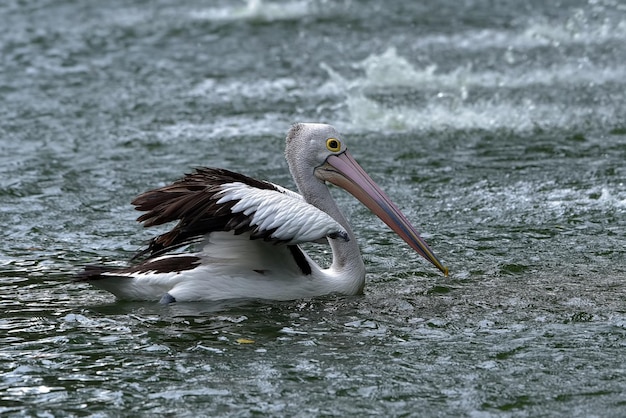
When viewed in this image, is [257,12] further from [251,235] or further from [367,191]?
[251,235]

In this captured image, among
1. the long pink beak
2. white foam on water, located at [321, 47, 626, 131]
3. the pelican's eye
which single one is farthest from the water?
the pelican's eye

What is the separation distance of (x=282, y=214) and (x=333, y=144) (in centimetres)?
73

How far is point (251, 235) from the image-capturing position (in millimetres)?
5660

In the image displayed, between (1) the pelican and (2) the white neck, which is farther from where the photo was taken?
(2) the white neck

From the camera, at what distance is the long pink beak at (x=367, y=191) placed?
615 centimetres

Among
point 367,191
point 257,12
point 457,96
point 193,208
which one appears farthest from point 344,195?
point 257,12

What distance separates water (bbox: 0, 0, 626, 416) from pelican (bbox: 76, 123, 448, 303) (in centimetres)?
12

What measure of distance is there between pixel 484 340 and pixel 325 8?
11.6m

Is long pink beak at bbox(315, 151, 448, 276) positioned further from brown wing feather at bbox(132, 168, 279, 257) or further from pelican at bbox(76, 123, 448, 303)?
brown wing feather at bbox(132, 168, 279, 257)

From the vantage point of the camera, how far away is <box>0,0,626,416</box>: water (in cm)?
487

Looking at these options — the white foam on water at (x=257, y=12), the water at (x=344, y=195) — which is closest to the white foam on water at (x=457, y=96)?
the water at (x=344, y=195)

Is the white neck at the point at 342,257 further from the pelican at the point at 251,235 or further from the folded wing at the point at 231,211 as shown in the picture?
the folded wing at the point at 231,211

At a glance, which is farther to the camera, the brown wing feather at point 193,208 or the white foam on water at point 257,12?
the white foam on water at point 257,12

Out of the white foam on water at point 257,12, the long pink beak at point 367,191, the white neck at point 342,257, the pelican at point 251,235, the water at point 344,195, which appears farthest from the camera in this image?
the white foam on water at point 257,12
